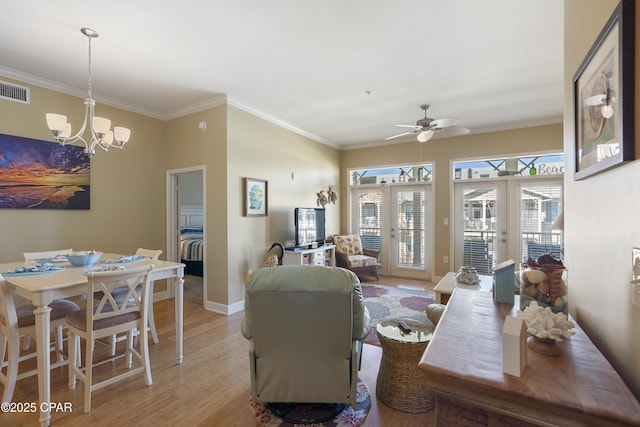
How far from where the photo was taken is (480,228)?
5.39 metres

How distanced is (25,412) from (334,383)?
6.78 feet

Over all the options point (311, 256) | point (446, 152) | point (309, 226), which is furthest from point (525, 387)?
point (446, 152)

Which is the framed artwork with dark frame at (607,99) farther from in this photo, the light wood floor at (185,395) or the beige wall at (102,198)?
the beige wall at (102,198)

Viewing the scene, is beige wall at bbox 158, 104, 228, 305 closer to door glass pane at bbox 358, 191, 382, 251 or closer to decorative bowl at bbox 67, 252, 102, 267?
decorative bowl at bbox 67, 252, 102, 267

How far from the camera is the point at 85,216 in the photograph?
372 cm

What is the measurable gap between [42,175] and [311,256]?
11.8 ft

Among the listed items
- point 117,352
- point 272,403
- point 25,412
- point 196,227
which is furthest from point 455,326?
point 196,227

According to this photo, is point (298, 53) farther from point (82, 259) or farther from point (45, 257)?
point (45, 257)

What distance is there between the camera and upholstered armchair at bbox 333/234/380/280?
5.52m

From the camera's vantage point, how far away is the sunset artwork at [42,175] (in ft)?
10.2

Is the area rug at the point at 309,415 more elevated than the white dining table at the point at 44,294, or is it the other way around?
the white dining table at the point at 44,294

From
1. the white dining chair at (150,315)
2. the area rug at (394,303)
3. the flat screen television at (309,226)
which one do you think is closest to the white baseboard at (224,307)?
the white dining chair at (150,315)

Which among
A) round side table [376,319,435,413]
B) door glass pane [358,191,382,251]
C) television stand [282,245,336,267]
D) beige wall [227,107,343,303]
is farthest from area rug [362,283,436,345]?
beige wall [227,107,343,303]

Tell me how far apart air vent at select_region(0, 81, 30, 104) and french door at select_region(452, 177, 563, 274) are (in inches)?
246
